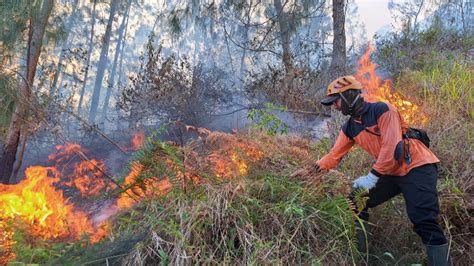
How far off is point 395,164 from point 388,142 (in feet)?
0.66

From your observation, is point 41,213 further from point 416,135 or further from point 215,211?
point 416,135

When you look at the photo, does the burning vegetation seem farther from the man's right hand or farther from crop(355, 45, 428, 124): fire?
crop(355, 45, 428, 124): fire

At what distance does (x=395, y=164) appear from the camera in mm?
3207

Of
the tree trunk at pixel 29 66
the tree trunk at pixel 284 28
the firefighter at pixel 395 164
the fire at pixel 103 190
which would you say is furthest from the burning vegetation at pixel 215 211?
→ the tree trunk at pixel 284 28

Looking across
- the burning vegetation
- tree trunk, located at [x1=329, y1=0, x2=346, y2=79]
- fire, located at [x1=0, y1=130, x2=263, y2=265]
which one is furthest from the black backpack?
tree trunk, located at [x1=329, y1=0, x2=346, y2=79]

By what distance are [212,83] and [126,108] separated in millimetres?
2672

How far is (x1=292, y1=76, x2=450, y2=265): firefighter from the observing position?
312 centimetres

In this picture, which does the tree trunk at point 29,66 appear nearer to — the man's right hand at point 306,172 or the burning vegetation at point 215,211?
the burning vegetation at point 215,211

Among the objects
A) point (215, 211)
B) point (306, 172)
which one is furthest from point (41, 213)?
point (306, 172)

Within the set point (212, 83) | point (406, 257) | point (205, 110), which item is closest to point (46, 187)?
point (406, 257)

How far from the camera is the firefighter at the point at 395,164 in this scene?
3115 millimetres

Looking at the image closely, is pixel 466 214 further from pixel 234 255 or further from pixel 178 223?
pixel 178 223

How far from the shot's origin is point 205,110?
1148 cm

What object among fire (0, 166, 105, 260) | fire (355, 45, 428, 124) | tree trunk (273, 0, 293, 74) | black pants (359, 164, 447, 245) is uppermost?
tree trunk (273, 0, 293, 74)
